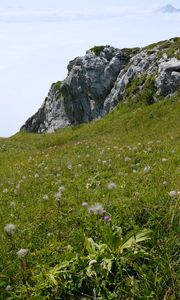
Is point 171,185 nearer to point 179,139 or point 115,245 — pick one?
point 115,245

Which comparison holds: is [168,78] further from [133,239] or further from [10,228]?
[133,239]

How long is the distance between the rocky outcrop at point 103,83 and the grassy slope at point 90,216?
21.1 metres

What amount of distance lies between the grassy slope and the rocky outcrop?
69.4ft

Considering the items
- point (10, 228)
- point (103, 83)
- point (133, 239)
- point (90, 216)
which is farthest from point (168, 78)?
point (133, 239)

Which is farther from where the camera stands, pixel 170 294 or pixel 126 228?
pixel 126 228

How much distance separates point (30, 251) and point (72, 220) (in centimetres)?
140

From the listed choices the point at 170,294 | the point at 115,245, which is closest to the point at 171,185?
the point at 115,245

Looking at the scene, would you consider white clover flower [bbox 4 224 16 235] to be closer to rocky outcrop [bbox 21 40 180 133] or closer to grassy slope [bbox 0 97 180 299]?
grassy slope [bbox 0 97 180 299]

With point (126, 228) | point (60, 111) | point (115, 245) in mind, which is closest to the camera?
point (115, 245)

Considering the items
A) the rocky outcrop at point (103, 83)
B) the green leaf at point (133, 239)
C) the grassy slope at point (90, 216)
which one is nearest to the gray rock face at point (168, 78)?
the rocky outcrop at point (103, 83)

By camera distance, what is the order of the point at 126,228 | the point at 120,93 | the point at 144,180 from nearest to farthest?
the point at 126,228 < the point at 144,180 < the point at 120,93

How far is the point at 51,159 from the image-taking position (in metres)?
21.6

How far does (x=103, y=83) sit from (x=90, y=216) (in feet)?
176

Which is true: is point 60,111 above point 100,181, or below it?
below
